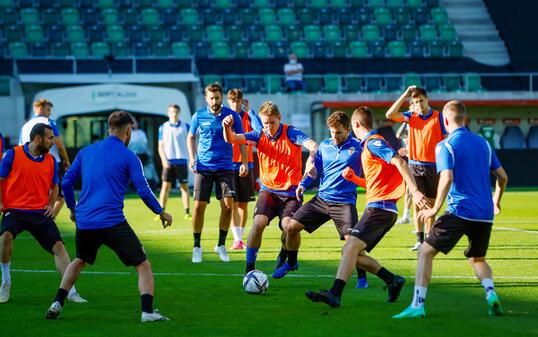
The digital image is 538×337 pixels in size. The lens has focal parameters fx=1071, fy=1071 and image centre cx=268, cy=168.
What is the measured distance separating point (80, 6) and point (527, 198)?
18665 mm

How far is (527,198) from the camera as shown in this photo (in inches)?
1079

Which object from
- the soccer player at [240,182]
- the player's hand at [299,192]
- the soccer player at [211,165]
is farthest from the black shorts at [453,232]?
the soccer player at [240,182]

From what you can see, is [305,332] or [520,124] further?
[520,124]

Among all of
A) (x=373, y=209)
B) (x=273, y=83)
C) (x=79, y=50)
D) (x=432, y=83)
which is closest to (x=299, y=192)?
(x=373, y=209)

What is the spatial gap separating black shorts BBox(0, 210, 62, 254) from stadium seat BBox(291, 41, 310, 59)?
27.1 meters

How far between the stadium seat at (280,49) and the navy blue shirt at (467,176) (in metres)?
28.4

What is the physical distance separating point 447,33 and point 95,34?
1301cm

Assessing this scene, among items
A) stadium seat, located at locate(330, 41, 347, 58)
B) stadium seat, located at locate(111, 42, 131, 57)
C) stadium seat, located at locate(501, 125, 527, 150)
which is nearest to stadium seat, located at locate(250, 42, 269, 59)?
stadium seat, located at locate(330, 41, 347, 58)

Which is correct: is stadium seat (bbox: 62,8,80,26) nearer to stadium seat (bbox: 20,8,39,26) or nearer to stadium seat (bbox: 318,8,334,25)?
stadium seat (bbox: 20,8,39,26)

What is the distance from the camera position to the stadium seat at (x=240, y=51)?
37.0 metres

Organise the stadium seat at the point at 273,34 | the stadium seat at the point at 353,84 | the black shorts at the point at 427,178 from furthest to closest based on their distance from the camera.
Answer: the stadium seat at the point at 273,34
the stadium seat at the point at 353,84
the black shorts at the point at 427,178

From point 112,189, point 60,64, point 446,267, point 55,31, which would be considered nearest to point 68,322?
point 112,189

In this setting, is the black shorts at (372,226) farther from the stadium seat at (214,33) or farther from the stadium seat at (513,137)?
the stadium seat at (214,33)

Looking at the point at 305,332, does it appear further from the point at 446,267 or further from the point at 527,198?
the point at 527,198
